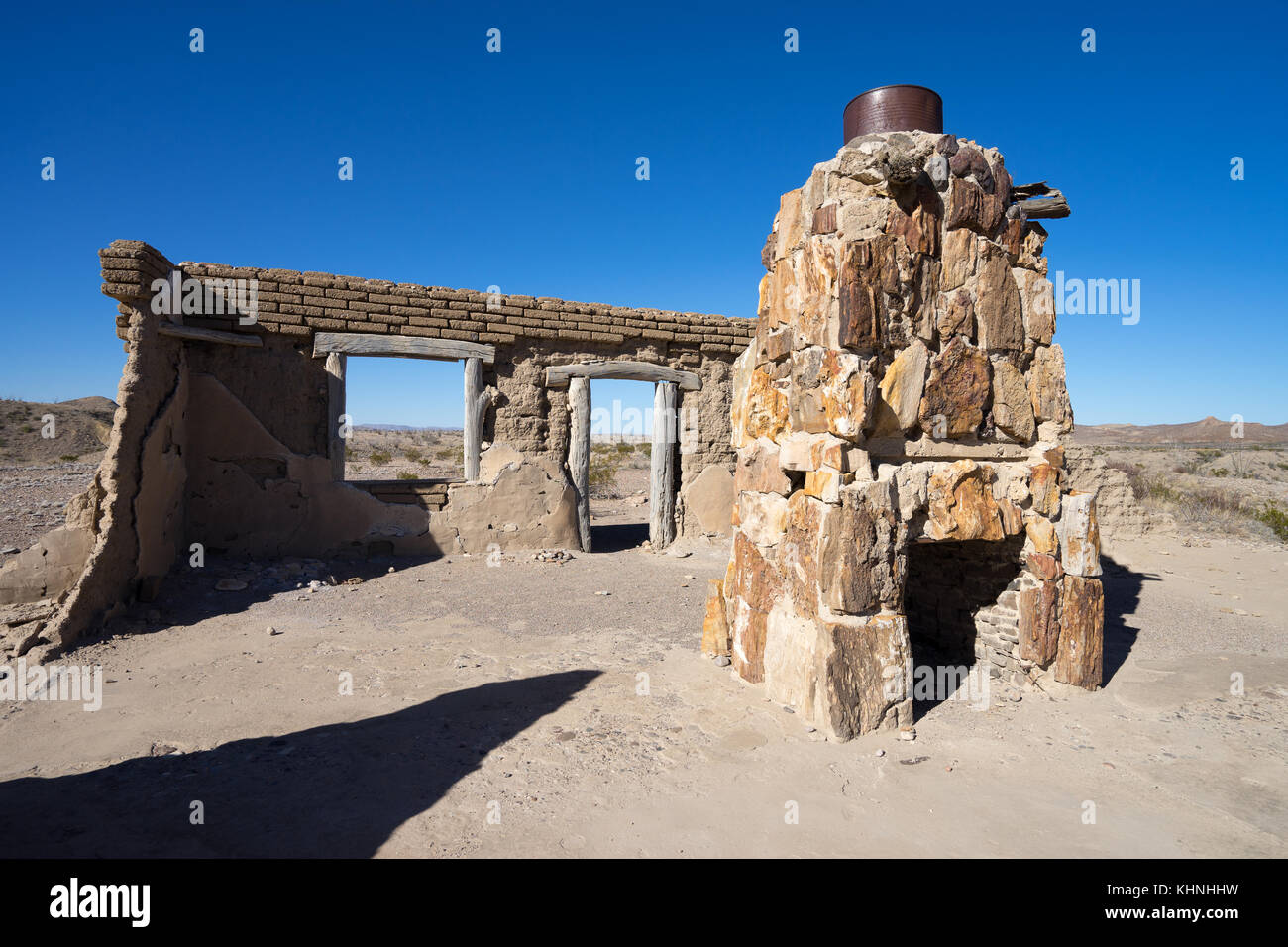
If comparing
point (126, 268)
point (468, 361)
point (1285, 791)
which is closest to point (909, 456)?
point (1285, 791)

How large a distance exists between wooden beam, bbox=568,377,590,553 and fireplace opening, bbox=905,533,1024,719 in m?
4.77

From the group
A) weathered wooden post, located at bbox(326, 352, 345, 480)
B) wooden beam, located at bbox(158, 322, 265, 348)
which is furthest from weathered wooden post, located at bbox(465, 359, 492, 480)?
wooden beam, located at bbox(158, 322, 265, 348)

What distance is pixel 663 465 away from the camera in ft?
31.1

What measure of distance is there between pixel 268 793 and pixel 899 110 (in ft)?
16.5

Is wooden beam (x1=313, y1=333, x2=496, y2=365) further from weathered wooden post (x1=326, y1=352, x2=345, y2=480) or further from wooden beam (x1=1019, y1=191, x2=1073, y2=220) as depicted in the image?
wooden beam (x1=1019, y1=191, x2=1073, y2=220)

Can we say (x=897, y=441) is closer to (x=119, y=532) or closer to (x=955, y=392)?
(x=955, y=392)

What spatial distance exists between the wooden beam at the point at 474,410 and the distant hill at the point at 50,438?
57.1 feet

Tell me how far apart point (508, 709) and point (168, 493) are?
16.2 ft

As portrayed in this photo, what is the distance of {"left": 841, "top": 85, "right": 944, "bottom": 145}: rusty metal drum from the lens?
4.08 metres

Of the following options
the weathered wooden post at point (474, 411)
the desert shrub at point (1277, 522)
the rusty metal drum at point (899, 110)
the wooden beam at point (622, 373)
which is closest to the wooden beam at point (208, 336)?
the weathered wooden post at point (474, 411)

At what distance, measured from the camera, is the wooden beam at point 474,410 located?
27.7ft

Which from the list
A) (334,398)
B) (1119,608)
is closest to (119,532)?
(334,398)
